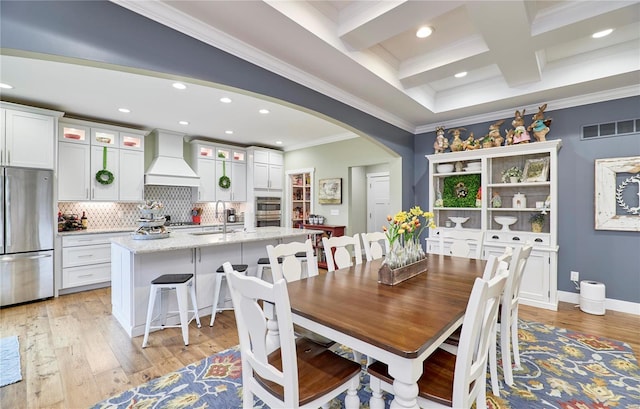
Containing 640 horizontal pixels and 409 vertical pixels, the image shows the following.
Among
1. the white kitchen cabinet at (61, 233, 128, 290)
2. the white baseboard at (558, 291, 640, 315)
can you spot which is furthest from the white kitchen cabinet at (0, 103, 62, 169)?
the white baseboard at (558, 291, 640, 315)

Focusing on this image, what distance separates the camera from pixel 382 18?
2154mm

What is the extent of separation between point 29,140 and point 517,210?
6826mm

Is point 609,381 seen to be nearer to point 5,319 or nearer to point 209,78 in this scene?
point 209,78

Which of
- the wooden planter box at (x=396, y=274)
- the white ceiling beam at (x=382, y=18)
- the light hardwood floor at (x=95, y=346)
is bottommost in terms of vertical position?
the light hardwood floor at (x=95, y=346)

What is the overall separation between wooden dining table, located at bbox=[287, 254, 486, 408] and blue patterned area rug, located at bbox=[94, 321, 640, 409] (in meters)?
0.77

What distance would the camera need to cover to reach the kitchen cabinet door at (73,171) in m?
4.32

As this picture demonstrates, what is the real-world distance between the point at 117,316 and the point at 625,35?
614cm

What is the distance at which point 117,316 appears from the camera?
10.6 ft

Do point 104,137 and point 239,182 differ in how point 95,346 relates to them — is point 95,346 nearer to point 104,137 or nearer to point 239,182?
point 104,137

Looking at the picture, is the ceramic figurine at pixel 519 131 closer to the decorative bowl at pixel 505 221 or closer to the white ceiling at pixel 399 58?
the white ceiling at pixel 399 58

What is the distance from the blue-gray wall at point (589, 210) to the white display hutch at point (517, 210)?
0.73ft

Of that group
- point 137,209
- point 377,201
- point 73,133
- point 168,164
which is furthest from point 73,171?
point 377,201

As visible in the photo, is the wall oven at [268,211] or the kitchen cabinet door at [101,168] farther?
the wall oven at [268,211]

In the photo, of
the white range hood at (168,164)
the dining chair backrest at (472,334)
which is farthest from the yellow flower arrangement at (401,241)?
the white range hood at (168,164)
